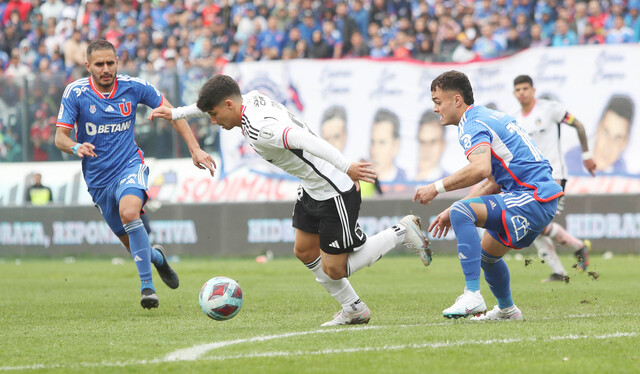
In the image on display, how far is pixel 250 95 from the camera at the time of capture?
22.8 ft

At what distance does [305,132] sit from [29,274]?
959cm

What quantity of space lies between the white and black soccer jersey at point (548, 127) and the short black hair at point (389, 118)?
737cm

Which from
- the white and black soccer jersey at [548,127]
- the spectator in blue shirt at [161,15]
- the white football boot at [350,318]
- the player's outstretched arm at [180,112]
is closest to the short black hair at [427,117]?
the white and black soccer jersey at [548,127]

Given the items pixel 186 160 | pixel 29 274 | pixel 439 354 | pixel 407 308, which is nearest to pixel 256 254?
pixel 186 160

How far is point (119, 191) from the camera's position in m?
8.88

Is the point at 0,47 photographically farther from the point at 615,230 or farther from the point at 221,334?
the point at 221,334

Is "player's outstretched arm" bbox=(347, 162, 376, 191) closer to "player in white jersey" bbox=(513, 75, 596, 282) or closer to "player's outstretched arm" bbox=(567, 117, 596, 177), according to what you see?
"player in white jersey" bbox=(513, 75, 596, 282)

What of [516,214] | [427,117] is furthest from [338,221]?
[427,117]

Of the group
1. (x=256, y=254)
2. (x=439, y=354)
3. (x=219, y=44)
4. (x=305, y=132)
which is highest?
(x=219, y=44)

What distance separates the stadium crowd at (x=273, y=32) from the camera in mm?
18875

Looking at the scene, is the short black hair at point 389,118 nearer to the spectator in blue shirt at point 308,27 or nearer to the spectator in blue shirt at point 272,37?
the spectator in blue shirt at point 308,27

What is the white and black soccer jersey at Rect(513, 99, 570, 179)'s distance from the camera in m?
11.6

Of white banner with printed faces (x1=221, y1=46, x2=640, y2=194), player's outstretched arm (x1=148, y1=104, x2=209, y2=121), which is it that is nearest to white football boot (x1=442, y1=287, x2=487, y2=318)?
player's outstretched arm (x1=148, y1=104, x2=209, y2=121)

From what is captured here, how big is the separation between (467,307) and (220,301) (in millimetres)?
1923
